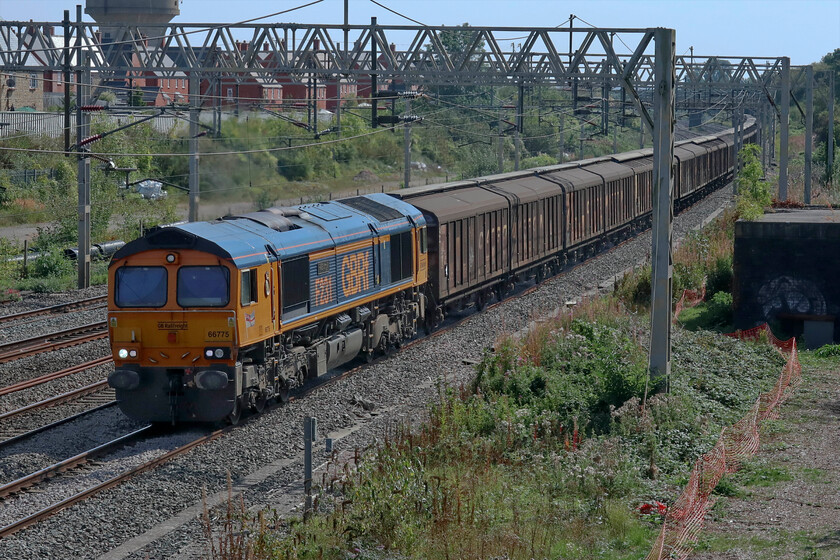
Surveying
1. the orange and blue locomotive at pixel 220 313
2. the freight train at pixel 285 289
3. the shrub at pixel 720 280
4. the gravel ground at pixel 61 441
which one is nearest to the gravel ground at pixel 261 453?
the gravel ground at pixel 61 441

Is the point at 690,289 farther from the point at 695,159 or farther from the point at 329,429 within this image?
the point at 695,159

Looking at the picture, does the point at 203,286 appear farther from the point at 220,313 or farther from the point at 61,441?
the point at 61,441

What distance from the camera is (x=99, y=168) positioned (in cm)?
3656

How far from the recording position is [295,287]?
629 inches

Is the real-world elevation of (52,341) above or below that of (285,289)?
below

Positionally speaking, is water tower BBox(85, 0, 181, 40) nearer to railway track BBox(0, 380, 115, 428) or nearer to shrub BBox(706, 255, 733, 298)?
shrub BBox(706, 255, 733, 298)

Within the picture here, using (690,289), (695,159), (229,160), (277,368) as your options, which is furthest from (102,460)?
(695,159)

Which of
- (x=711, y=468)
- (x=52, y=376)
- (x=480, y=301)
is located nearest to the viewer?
(x=711, y=468)

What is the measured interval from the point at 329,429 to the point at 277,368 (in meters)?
1.32

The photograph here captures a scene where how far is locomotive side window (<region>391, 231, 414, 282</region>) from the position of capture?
66.1 ft

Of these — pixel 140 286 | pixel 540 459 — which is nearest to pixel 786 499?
pixel 540 459

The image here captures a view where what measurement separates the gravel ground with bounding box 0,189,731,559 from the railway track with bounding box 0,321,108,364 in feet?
17.5

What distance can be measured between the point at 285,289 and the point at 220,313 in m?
1.65

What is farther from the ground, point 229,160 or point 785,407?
point 229,160
